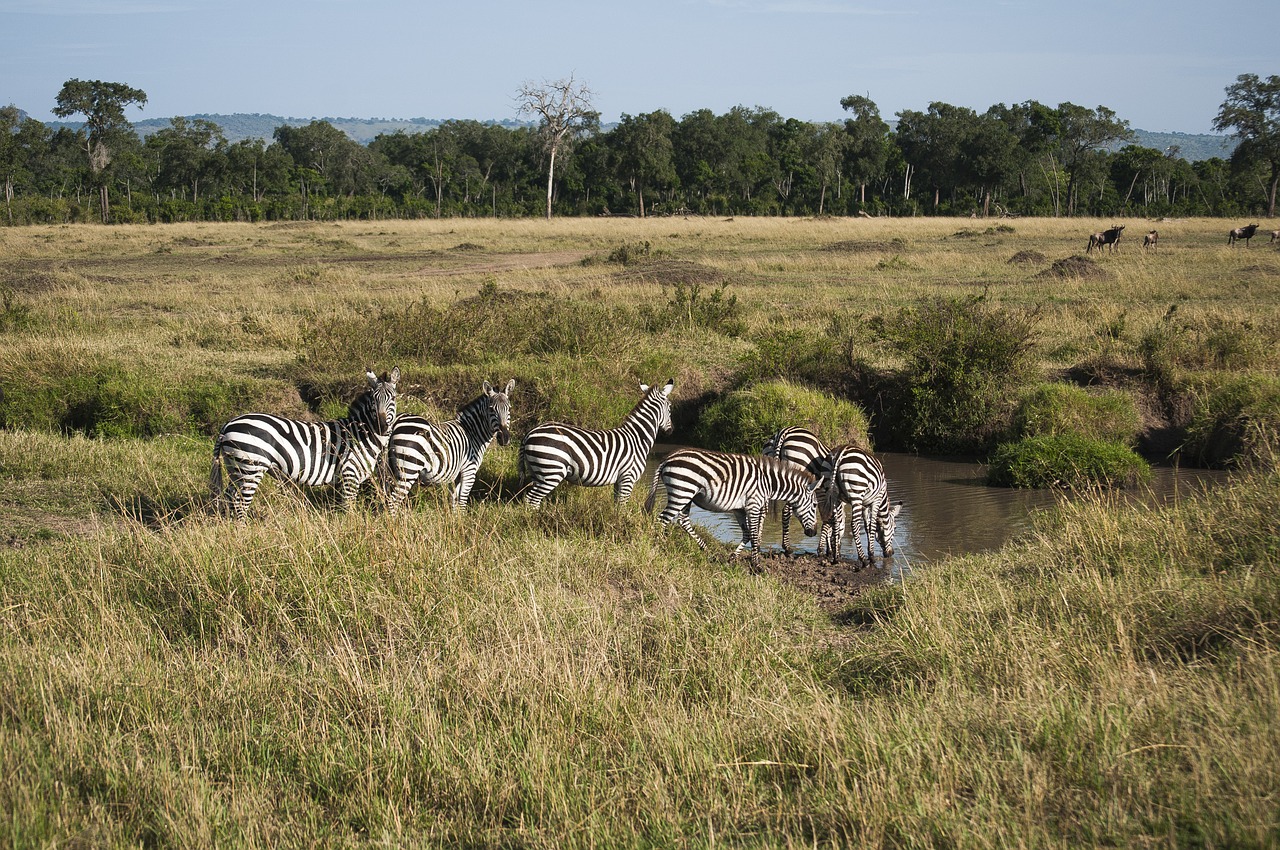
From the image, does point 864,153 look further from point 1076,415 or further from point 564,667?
point 564,667

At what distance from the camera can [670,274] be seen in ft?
86.7

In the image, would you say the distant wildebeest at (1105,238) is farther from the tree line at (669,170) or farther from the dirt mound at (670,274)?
the tree line at (669,170)

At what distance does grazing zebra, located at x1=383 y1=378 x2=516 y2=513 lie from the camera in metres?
9.52

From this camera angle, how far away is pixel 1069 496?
40.5 ft

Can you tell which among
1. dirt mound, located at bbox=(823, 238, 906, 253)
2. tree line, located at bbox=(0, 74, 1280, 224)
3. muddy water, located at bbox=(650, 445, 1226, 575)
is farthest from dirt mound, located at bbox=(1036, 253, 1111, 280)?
tree line, located at bbox=(0, 74, 1280, 224)

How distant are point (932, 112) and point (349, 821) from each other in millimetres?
77956

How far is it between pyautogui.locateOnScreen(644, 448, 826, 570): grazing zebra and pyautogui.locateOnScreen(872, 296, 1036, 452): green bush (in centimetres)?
518

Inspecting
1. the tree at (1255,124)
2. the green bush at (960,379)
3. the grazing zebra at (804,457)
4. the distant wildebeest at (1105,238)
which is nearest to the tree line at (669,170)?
the tree at (1255,124)

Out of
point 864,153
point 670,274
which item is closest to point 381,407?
point 670,274

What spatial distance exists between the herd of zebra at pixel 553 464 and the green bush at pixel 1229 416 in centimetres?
573

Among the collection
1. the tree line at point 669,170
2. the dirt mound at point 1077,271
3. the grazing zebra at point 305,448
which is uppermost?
the tree line at point 669,170

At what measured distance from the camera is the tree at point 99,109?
2645 inches

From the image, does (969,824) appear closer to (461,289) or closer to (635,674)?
(635,674)

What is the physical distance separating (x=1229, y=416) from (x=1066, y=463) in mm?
2800
